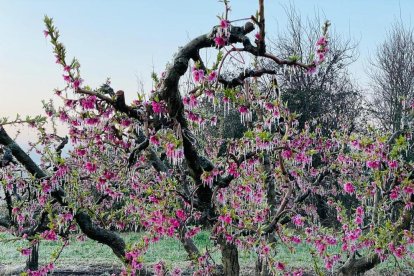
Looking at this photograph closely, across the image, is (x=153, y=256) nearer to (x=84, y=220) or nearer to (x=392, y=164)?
(x=84, y=220)

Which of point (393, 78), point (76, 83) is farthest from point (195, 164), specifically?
point (393, 78)

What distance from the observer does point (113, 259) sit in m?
10.2

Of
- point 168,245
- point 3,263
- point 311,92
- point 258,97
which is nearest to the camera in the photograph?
point 258,97

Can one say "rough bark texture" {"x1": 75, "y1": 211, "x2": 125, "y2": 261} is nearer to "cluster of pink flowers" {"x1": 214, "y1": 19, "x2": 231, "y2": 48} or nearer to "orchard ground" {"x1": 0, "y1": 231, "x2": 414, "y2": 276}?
"orchard ground" {"x1": 0, "y1": 231, "x2": 414, "y2": 276}

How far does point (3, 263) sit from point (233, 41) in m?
9.46

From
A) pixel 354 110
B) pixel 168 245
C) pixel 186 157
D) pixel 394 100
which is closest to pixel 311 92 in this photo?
pixel 354 110

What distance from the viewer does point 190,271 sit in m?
8.52

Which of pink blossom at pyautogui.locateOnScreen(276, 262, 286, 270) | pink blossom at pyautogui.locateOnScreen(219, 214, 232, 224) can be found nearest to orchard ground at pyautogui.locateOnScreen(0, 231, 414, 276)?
pink blossom at pyautogui.locateOnScreen(276, 262, 286, 270)

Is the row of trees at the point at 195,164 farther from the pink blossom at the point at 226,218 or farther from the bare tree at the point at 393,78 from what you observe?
the bare tree at the point at 393,78

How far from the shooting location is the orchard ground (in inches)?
342

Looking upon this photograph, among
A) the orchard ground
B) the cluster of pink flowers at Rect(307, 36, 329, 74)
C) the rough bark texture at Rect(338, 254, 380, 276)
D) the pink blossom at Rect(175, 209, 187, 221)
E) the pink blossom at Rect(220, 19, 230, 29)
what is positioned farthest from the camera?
the orchard ground

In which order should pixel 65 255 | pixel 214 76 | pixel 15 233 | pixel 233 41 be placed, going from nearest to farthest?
pixel 233 41, pixel 214 76, pixel 15 233, pixel 65 255

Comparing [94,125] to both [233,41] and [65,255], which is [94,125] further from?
[65,255]

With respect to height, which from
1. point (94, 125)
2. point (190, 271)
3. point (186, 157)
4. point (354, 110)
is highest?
point (354, 110)
